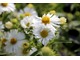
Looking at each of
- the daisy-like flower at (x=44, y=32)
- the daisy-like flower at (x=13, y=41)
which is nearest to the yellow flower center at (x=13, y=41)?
the daisy-like flower at (x=13, y=41)

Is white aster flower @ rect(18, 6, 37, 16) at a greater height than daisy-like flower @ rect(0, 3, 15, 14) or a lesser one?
lesser

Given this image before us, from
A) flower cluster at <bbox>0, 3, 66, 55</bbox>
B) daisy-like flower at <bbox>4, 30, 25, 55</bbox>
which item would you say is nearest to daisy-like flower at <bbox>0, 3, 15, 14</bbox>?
flower cluster at <bbox>0, 3, 66, 55</bbox>

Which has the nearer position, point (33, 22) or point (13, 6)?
point (33, 22)

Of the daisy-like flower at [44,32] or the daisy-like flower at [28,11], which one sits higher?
the daisy-like flower at [28,11]

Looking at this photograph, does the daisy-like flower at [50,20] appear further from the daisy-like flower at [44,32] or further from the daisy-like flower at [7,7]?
the daisy-like flower at [7,7]

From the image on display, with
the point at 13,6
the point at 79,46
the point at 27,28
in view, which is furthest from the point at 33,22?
the point at 79,46

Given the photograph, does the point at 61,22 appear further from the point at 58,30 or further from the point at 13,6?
the point at 13,6

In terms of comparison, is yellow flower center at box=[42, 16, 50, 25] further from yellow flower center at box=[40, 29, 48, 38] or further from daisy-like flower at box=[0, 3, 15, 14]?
daisy-like flower at box=[0, 3, 15, 14]
